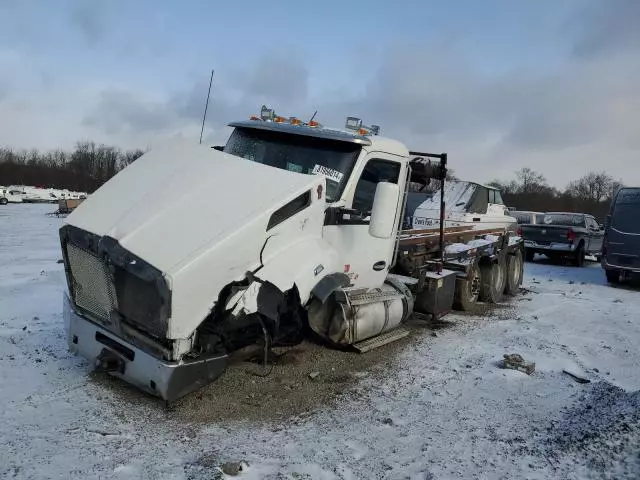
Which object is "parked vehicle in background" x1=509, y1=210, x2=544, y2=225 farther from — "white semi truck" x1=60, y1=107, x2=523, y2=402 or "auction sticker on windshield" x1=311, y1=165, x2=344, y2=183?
"auction sticker on windshield" x1=311, y1=165, x2=344, y2=183

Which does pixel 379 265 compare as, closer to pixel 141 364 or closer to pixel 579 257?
pixel 141 364

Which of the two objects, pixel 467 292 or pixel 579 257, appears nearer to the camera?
pixel 467 292

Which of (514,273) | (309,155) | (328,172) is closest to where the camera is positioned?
(328,172)

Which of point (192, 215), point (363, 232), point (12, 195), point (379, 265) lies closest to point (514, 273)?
point (379, 265)

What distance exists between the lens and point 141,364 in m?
4.06

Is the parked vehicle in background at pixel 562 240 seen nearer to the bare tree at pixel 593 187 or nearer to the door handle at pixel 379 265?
the door handle at pixel 379 265

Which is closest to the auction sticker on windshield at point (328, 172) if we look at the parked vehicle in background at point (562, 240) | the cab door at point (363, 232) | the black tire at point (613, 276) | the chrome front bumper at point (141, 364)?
the cab door at point (363, 232)

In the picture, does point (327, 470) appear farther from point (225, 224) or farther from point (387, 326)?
point (387, 326)

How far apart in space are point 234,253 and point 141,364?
1167 mm

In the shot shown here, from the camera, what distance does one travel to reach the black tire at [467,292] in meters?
8.72

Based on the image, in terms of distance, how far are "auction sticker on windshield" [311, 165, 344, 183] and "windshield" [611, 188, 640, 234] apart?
10742 millimetres

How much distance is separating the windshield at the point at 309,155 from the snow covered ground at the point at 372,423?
6.87 ft

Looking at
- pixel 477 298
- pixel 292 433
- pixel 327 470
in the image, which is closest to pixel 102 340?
pixel 292 433

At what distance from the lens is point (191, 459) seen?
12.0ft
